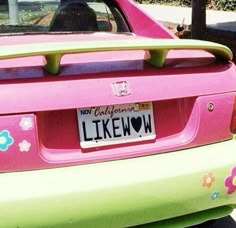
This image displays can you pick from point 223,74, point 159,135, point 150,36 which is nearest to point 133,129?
point 159,135

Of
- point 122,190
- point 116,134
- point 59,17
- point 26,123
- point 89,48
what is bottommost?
point 122,190

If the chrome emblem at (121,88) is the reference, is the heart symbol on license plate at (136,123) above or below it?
below

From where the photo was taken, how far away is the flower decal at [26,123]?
2535 millimetres

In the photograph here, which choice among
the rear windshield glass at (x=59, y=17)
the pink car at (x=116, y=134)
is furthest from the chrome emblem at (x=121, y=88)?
the rear windshield glass at (x=59, y=17)

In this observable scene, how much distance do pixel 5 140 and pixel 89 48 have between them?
0.56 metres

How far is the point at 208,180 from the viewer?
2811 mm

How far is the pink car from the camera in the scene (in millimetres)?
2523

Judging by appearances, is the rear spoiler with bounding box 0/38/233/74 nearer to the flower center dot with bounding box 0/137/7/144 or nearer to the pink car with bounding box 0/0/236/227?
the pink car with bounding box 0/0/236/227

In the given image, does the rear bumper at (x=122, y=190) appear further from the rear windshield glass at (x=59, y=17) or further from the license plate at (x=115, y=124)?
the rear windshield glass at (x=59, y=17)

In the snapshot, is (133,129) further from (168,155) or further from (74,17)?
(74,17)

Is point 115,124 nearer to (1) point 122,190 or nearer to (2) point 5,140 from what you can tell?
(1) point 122,190

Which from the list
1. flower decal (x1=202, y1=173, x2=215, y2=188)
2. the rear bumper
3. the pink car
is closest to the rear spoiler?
the pink car

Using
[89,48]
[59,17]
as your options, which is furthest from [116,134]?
[59,17]

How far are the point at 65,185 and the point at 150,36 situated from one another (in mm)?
1746
